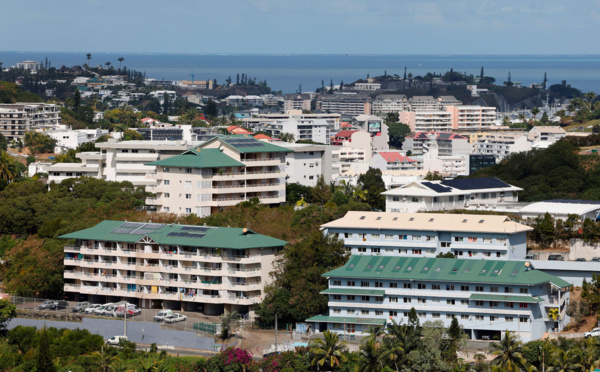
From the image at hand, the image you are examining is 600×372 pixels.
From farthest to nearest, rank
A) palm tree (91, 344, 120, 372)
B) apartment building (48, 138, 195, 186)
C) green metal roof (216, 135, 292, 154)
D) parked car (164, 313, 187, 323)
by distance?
apartment building (48, 138, 195, 186), green metal roof (216, 135, 292, 154), parked car (164, 313, 187, 323), palm tree (91, 344, 120, 372)

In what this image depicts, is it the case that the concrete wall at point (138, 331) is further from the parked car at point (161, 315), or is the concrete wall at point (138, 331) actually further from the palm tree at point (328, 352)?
the palm tree at point (328, 352)

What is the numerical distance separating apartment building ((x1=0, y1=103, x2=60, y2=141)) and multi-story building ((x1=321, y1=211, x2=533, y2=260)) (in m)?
75.9

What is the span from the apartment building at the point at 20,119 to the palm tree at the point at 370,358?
86.9 m

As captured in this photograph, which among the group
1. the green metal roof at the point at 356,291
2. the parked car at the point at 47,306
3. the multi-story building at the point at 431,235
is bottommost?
the parked car at the point at 47,306

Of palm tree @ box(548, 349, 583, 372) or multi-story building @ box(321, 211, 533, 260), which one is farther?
multi-story building @ box(321, 211, 533, 260)

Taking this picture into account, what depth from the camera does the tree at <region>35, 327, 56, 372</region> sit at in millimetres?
49312

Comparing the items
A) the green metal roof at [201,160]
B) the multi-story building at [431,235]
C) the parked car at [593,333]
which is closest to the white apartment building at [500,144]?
the green metal roof at [201,160]

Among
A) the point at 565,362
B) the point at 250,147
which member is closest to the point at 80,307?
the point at 250,147

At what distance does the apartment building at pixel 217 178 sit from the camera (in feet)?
229

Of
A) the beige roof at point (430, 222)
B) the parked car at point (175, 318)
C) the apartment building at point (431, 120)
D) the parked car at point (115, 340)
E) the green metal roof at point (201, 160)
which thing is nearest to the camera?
the parked car at point (115, 340)

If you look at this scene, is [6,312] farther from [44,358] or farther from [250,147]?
[250,147]

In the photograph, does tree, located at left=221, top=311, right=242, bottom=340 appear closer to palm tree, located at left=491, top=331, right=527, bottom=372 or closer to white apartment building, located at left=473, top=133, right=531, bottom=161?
palm tree, located at left=491, top=331, right=527, bottom=372

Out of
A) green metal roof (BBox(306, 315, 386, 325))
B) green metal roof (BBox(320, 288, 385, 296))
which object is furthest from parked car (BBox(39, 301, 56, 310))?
green metal roof (BBox(320, 288, 385, 296))

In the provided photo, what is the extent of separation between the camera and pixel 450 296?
Result: 5191cm
